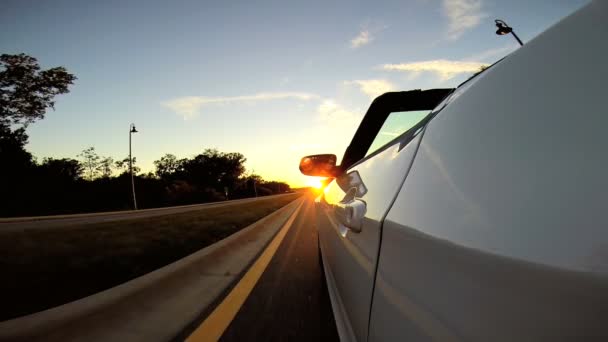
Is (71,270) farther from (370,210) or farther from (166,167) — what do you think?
(166,167)

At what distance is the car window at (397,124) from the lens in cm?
210

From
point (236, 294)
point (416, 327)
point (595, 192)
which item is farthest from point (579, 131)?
point (236, 294)

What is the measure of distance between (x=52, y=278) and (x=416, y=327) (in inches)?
190

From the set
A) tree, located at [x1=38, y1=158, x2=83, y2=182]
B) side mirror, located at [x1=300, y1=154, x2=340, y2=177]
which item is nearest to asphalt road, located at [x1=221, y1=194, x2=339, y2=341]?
side mirror, located at [x1=300, y1=154, x2=340, y2=177]

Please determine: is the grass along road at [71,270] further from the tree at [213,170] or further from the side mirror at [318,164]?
the tree at [213,170]

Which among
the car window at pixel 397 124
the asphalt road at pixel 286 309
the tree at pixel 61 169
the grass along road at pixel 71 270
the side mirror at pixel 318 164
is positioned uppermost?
the tree at pixel 61 169

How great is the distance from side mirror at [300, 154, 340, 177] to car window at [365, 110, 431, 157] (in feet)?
2.43

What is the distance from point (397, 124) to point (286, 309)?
2.11 metres

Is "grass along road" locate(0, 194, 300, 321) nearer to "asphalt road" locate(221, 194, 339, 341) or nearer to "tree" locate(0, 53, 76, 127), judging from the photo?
"asphalt road" locate(221, 194, 339, 341)

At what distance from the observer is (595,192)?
1.57 feet

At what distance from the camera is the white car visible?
46 centimetres

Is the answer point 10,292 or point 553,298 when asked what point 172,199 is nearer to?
point 10,292

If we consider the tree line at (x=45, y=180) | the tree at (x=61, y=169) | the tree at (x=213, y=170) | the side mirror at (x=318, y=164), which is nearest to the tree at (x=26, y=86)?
Result: the tree line at (x=45, y=180)

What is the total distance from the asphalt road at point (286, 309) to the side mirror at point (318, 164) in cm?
136
